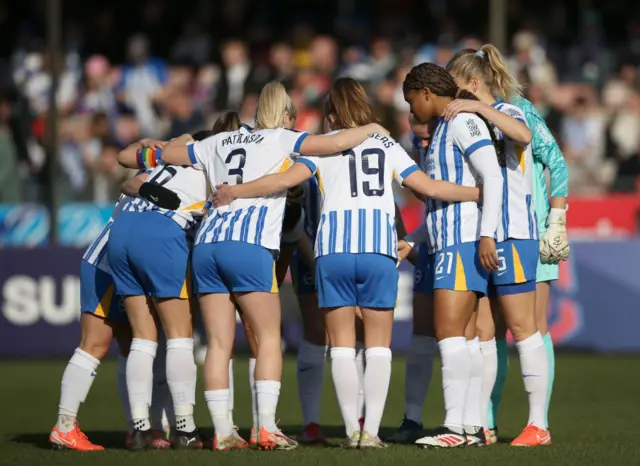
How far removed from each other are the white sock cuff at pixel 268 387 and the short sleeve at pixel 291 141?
1.37 metres

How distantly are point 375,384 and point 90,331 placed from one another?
6.34 ft

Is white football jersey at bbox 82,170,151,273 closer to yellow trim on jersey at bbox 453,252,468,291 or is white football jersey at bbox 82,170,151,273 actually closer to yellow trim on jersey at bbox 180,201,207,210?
yellow trim on jersey at bbox 180,201,207,210

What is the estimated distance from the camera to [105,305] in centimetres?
800

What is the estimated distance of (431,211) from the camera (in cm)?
758

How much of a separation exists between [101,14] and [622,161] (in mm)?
9969

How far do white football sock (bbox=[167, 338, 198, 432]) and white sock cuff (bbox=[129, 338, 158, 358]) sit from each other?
14 cm

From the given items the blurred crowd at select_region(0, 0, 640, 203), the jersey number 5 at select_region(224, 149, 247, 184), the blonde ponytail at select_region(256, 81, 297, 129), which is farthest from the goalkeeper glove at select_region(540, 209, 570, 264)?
the blurred crowd at select_region(0, 0, 640, 203)

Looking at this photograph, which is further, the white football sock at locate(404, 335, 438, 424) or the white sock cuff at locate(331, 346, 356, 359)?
the white football sock at locate(404, 335, 438, 424)

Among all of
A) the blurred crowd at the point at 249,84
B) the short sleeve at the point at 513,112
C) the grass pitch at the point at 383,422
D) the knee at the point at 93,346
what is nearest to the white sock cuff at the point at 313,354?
the grass pitch at the point at 383,422

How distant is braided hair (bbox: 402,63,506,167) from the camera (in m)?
7.46

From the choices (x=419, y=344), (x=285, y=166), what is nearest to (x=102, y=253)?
(x=285, y=166)

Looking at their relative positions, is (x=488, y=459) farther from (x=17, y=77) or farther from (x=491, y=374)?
(x=17, y=77)

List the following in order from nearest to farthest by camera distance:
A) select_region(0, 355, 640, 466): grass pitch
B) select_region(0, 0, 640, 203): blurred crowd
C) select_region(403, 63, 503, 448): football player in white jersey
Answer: select_region(0, 355, 640, 466): grass pitch, select_region(403, 63, 503, 448): football player in white jersey, select_region(0, 0, 640, 203): blurred crowd


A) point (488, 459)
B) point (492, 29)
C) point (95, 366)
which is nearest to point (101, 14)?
point (492, 29)
